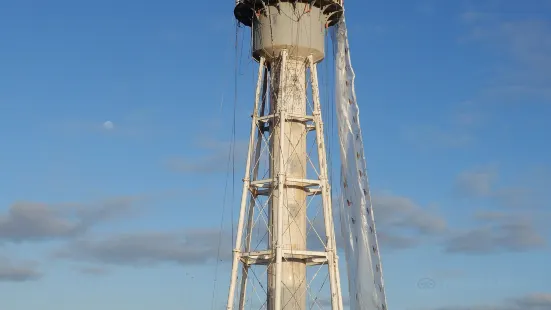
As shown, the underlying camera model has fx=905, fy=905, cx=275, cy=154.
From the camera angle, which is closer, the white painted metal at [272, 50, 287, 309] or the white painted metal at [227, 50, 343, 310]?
the white painted metal at [272, 50, 287, 309]

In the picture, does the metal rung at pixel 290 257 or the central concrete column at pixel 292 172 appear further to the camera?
the central concrete column at pixel 292 172

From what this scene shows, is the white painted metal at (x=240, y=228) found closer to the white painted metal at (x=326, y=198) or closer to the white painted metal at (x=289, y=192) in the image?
the white painted metal at (x=289, y=192)

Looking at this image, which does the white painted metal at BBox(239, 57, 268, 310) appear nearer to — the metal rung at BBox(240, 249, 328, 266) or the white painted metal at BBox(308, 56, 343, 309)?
the metal rung at BBox(240, 249, 328, 266)

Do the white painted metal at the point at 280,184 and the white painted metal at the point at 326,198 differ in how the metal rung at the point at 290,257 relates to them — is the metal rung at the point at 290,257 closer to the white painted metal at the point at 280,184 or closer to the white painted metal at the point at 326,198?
the white painted metal at the point at 326,198

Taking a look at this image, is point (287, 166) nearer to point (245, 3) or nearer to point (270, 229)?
point (270, 229)

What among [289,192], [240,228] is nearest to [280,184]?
[289,192]

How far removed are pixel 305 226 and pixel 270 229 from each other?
85.5 inches

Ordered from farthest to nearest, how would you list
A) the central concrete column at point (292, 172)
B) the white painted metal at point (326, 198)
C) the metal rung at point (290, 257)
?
the central concrete column at point (292, 172) < the metal rung at point (290, 257) < the white painted metal at point (326, 198)

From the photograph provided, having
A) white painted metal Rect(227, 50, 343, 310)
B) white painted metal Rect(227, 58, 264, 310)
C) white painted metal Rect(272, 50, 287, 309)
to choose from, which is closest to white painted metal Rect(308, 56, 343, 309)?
white painted metal Rect(227, 50, 343, 310)

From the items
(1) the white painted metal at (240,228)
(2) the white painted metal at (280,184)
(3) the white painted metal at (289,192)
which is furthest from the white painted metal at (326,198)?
(1) the white painted metal at (240,228)

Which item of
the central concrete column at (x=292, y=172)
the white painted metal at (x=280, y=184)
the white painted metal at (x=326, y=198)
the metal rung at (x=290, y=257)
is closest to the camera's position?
the white painted metal at (x=280, y=184)

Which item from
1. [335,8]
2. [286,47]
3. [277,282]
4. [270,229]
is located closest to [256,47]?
[286,47]

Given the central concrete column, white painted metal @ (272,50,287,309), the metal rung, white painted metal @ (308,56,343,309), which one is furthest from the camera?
the central concrete column

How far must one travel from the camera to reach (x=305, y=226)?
5400 cm
